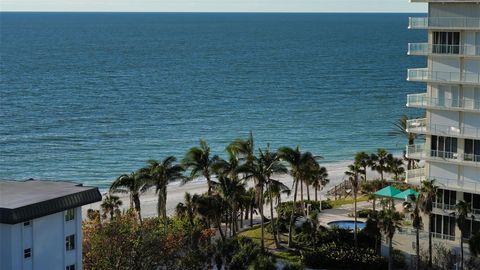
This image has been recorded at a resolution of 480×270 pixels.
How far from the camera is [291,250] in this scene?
5791 cm

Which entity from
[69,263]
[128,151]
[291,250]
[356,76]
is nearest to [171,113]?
[128,151]

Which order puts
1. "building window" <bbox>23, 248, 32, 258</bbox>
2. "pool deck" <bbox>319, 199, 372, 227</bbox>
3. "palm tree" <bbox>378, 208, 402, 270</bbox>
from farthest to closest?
"pool deck" <bbox>319, 199, 372, 227</bbox>, "palm tree" <bbox>378, 208, 402, 270</bbox>, "building window" <bbox>23, 248, 32, 258</bbox>

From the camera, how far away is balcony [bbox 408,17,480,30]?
189 ft

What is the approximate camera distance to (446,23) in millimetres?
58375

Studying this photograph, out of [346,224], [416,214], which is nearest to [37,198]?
[416,214]

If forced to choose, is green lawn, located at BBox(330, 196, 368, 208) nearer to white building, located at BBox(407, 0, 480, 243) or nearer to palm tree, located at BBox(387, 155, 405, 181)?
palm tree, located at BBox(387, 155, 405, 181)

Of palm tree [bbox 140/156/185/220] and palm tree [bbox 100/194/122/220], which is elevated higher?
palm tree [bbox 140/156/185/220]

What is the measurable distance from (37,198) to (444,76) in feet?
97.9

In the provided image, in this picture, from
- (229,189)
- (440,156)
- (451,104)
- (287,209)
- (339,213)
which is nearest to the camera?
(229,189)

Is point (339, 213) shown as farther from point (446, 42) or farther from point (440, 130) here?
point (446, 42)

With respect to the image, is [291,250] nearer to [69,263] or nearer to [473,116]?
[473,116]

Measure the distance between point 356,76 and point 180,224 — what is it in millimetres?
137818

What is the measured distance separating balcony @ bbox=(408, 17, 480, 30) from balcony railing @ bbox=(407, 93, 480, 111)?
473cm

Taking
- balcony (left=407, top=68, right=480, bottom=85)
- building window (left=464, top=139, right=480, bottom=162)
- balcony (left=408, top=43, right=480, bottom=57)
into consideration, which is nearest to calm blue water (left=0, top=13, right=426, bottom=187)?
balcony (left=407, top=68, right=480, bottom=85)
